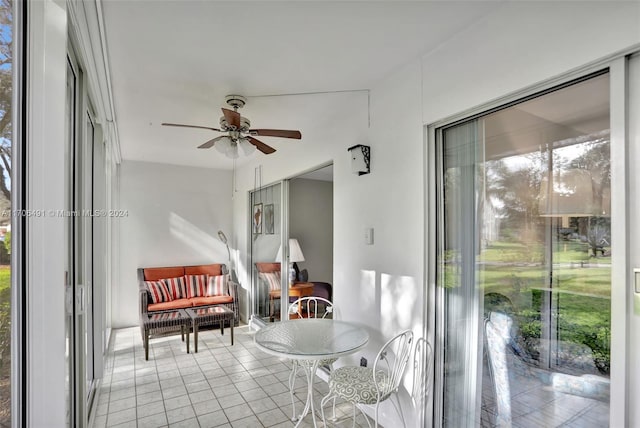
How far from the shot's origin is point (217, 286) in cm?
516

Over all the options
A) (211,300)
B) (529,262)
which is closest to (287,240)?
(211,300)

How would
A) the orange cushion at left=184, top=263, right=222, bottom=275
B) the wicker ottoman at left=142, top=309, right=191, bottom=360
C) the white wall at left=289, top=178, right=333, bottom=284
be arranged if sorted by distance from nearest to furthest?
the wicker ottoman at left=142, top=309, right=191, bottom=360
the orange cushion at left=184, top=263, right=222, bottom=275
the white wall at left=289, top=178, right=333, bottom=284

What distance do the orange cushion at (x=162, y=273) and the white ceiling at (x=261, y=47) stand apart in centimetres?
269

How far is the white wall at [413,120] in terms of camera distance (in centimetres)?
141

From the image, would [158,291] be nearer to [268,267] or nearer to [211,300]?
[211,300]

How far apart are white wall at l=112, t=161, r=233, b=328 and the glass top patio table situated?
3411 millimetres

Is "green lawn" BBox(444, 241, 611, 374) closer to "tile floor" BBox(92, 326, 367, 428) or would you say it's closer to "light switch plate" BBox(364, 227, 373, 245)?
"light switch plate" BBox(364, 227, 373, 245)

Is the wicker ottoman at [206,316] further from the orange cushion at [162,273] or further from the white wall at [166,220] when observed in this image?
the white wall at [166,220]

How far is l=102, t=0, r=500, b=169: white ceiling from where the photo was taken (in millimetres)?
1708

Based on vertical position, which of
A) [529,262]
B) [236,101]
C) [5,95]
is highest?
[236,101]

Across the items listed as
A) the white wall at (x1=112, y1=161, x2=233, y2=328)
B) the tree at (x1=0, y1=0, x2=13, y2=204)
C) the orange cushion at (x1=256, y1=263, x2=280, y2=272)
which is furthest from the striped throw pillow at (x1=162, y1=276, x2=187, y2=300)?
the tree at (x1=0, y1=0, x2=13, y2=204)

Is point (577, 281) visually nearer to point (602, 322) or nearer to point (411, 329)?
point (602, 322)

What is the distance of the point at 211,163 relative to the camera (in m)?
5.36

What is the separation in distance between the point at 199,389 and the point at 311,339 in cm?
138
